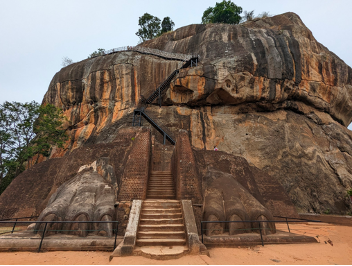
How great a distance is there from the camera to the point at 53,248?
562cm

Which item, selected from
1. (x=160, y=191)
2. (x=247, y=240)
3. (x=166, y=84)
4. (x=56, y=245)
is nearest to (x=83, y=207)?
(x=56, y=245)

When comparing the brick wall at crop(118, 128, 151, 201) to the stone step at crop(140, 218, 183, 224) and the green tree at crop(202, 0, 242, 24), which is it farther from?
the green tree at crop(202, 0, 242, 24)

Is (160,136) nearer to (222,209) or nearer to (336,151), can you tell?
(222,209)

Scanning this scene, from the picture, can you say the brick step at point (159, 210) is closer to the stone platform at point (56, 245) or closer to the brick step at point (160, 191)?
the stone platform at point (56, 245)

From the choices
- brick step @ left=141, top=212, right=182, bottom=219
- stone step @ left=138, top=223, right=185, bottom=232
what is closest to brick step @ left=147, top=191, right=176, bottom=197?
brick step @ left=141, top=212, right=182, bottom=219

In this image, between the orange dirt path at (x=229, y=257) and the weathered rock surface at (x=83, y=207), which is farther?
the weathered rock surface at (x=83, y=207)

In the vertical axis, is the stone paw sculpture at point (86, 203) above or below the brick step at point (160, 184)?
below

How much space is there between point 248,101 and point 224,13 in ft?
69.6

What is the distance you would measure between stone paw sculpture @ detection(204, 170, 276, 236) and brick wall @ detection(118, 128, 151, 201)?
2.39m

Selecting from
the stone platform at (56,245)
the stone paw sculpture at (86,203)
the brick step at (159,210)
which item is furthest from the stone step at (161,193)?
the stone platform at (56,245)

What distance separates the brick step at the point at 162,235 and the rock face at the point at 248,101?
37.3ft

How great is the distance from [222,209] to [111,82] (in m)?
17.8

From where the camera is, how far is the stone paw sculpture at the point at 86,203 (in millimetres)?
6867

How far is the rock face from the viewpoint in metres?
17.0
